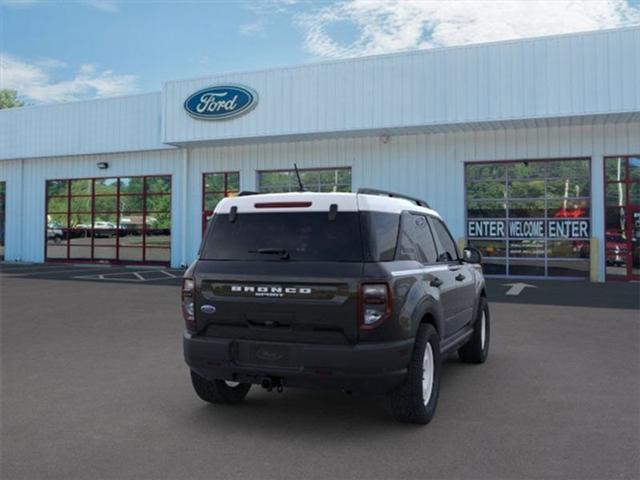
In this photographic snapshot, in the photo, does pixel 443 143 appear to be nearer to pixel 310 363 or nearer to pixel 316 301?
pixel 316 301

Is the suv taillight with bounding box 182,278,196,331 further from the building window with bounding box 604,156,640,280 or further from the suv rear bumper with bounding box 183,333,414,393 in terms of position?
the building window with bounding box 604,156,640,280

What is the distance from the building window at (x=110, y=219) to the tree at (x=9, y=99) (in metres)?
51.3

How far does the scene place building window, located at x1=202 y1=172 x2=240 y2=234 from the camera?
2223 cm

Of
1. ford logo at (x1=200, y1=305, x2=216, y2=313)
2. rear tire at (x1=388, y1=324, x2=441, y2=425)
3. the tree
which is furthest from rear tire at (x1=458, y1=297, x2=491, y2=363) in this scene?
the tree

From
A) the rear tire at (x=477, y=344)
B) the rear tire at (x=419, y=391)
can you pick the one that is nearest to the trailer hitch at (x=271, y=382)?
the rear tire at (x=419, y=391)

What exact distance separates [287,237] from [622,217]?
15479 millimetres

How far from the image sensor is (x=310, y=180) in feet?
69.1

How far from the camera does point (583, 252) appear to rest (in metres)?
17.7

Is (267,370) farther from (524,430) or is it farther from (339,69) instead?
(339,69)

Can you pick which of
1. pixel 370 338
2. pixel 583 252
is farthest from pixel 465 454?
pixel 583 252

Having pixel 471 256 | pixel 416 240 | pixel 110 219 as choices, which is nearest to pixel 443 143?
pixel 471 256

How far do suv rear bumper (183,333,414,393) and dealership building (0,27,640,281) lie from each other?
13.9 metres

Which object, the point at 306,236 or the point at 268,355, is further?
the point at 306,236

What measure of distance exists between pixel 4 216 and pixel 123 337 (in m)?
22.3
